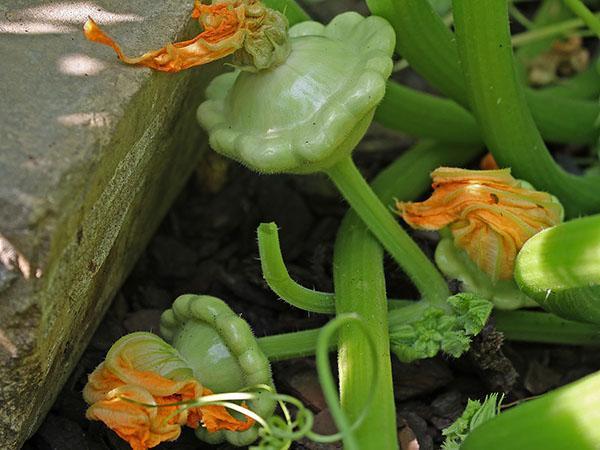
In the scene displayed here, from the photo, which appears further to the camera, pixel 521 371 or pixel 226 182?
pixel 226 182

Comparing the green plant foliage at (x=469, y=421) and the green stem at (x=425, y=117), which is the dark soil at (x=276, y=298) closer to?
the green plant foliage at (x=469, y=421)

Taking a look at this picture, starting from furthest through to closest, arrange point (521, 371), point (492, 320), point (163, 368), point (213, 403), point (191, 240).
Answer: point (191, 240) < point (521, 371) < point (492, 320) < point (163, 368) < point (213, 403)

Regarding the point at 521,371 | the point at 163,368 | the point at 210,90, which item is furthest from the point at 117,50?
the point at 521,371

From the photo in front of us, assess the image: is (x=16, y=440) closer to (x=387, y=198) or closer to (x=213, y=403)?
(x=213, y=403)

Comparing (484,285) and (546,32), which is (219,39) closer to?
(484,285)

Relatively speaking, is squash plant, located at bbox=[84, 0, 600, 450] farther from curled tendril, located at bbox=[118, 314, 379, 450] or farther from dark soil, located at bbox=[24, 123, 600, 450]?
dark soil, located at bbox=[24, 123, 600, 450]

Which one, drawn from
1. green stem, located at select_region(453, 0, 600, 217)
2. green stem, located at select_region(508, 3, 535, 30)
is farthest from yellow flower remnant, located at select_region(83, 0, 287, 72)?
green stem, located at select_region(508, 3, 535, 30)
